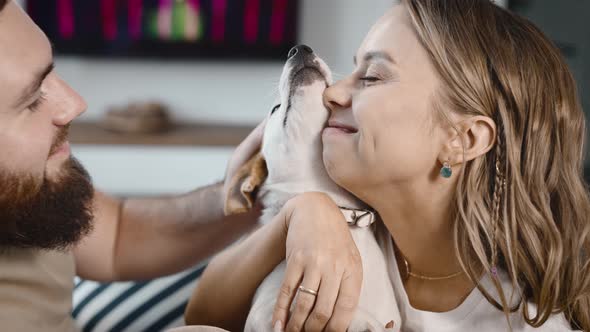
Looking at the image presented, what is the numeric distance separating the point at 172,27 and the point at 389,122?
2762 mm

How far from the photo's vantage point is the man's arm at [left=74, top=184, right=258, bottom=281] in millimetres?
1443

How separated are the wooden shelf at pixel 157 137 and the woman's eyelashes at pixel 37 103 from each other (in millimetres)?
2347

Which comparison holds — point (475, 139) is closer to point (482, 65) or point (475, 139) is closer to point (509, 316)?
point (482, 65)

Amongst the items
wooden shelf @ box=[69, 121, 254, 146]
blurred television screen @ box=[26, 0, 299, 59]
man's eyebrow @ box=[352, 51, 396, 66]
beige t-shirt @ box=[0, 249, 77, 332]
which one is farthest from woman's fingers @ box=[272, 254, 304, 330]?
blurred television screen @ box=[26, 0, 299, 59]

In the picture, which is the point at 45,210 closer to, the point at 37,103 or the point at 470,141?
the point at 37,103

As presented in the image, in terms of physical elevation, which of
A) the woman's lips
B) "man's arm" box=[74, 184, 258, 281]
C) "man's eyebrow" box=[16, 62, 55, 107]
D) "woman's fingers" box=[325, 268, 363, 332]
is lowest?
"man's arm" box=[74, 184, 258, 281]

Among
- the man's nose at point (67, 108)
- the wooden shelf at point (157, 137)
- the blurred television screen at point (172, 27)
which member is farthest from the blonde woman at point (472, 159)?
the blurred television screen at point (172, 27)

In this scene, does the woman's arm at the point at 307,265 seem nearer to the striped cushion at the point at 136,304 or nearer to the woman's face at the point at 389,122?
the woman's face at the point at 389,122

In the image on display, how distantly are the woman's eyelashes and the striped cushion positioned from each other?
0.51m

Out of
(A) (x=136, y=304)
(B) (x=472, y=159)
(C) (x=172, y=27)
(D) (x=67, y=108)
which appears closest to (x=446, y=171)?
(B) (x=472, y=159)

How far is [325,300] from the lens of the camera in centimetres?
97

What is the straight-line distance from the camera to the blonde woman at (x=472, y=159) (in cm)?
107

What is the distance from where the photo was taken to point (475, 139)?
108 centimetres

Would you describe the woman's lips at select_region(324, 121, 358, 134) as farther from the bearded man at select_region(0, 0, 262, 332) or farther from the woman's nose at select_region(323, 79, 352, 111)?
the bearded man at select_region(0, 0, 262, 332)
